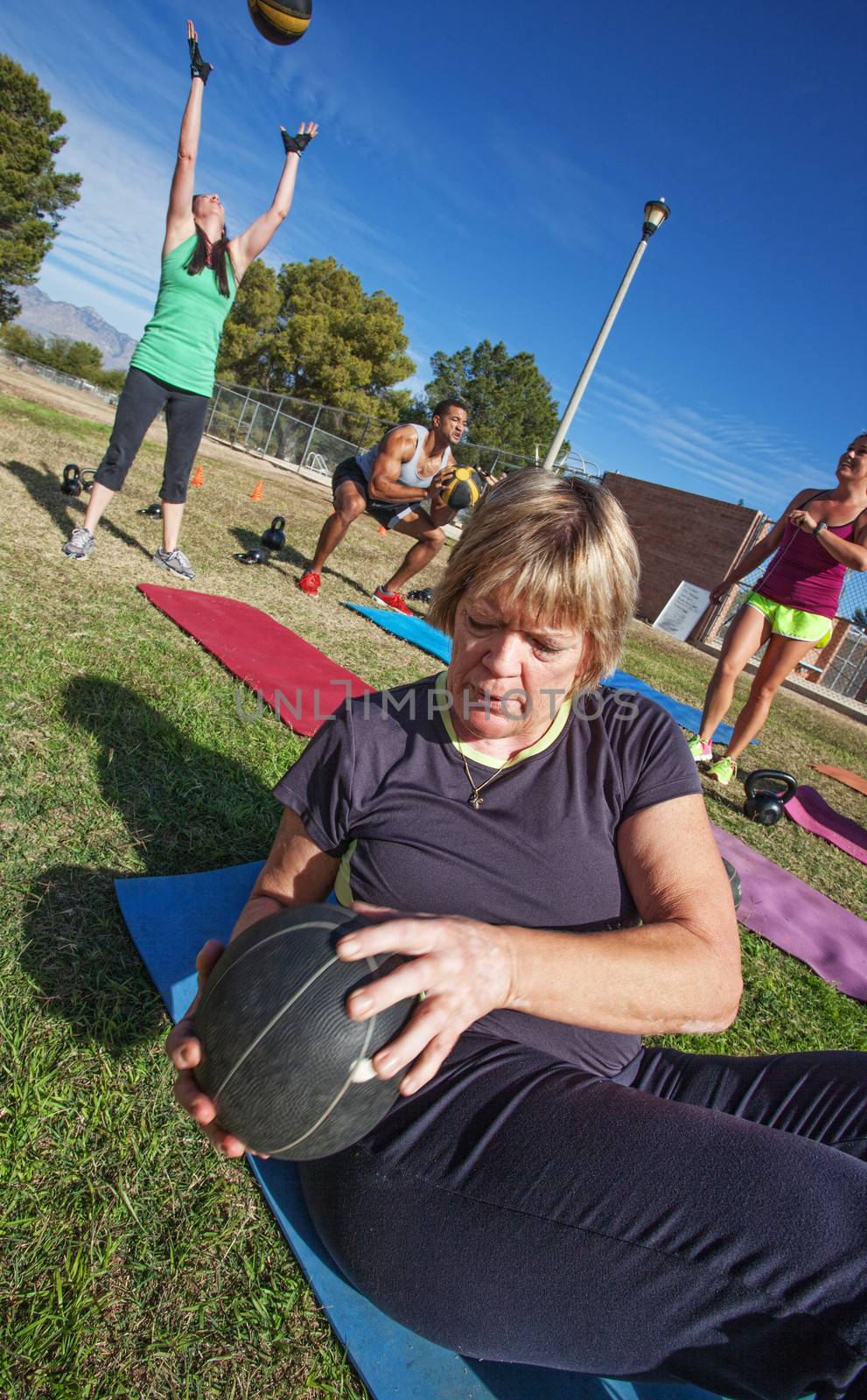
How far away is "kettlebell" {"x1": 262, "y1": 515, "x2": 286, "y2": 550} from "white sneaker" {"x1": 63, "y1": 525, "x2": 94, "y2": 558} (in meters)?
2.45

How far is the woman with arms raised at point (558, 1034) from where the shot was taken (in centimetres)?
108

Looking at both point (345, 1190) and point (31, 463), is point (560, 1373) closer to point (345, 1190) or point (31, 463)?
point (345, 1190)

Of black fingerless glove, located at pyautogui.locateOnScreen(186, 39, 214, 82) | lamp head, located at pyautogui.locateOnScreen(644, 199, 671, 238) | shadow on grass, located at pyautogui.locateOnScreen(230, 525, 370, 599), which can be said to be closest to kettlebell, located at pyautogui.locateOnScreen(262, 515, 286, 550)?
shadow on grass, located at pyautogui.locateOnScreen(230, 525, 370, 599)

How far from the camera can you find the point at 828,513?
5.05 meters

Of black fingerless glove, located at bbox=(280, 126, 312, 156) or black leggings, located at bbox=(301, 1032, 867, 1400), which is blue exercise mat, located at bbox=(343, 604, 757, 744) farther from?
black leggings, located at bbox=(301, 1032, 867, 1400)

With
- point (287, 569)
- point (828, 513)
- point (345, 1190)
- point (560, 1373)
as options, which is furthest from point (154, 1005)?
point (287, 569)

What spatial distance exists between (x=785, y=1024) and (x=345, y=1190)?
223 cm

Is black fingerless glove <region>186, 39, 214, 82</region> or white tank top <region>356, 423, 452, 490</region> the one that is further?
white tank top <region>356, 423, 452, 490</region>

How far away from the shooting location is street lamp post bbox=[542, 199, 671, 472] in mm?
12508

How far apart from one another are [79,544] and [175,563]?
74cm

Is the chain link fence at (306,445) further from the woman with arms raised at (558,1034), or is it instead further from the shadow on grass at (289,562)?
the woman with arms raised at (558,1034)

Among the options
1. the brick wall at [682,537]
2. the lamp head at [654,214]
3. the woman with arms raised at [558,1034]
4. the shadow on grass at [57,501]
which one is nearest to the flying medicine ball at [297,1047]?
the woman with arms raised at [558,1034]

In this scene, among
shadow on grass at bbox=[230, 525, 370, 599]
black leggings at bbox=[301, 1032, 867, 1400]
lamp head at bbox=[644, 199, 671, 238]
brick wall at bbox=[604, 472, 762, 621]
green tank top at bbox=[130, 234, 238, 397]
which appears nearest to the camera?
black leggings at bbox=[301, 1032, 867, 1400]

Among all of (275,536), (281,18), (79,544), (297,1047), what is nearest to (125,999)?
(297,1047)
